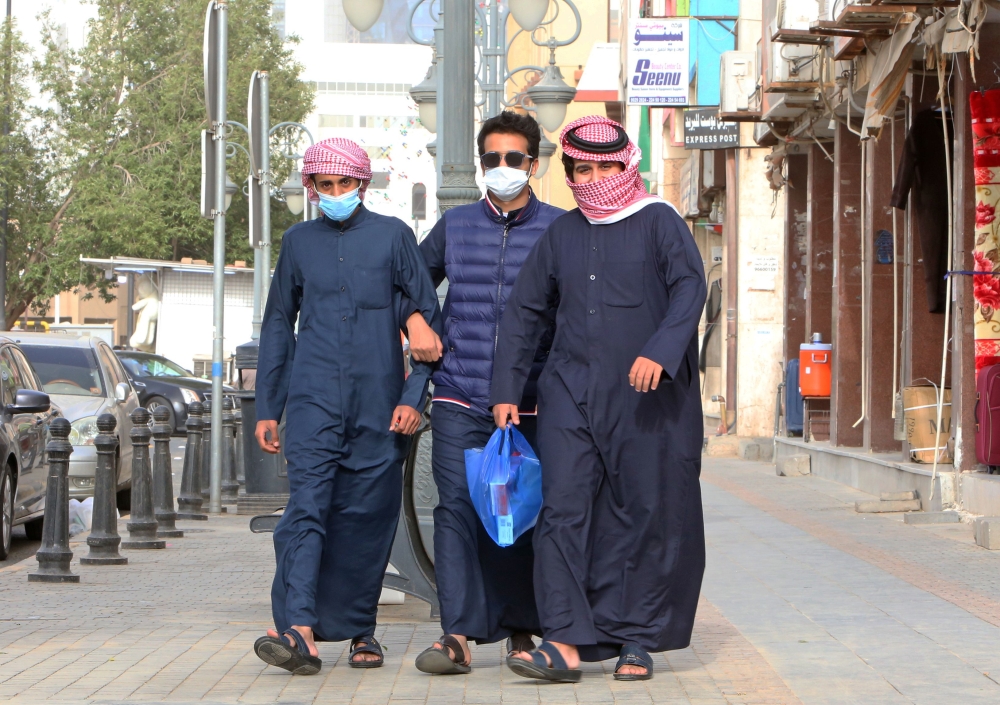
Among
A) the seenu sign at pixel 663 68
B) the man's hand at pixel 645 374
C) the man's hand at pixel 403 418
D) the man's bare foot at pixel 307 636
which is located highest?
the seenu sign at pixel 663 68

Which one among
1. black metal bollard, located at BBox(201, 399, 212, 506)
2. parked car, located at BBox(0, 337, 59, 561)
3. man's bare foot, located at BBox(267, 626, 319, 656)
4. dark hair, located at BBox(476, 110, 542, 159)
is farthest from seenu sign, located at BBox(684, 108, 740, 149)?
man's bare foot, located at BBox(267, 626, 319, 656)

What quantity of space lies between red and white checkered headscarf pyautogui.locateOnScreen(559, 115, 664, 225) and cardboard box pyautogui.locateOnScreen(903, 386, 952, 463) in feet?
27.9

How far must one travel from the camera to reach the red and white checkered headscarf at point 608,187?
5.92m

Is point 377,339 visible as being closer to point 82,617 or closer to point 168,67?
point 82,617

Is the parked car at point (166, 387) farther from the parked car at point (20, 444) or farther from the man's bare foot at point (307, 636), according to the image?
the man's bare foot at point (307, 636)

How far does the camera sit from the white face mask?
6020 millimetres

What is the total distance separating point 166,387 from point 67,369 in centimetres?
1428

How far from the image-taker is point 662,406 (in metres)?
5.85

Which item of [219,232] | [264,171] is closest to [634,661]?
[219,232]

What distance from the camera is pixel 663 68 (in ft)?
90.4

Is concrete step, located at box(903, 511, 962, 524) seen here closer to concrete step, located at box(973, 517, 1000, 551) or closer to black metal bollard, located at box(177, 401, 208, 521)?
concrete step, located at box(973, 517, 1000, 551)

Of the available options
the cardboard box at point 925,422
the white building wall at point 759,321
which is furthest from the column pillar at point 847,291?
the white building wall at point 759,321

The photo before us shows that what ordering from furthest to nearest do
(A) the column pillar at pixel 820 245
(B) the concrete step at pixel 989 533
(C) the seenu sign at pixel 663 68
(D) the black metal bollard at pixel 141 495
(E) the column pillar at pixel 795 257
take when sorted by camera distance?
(C) the seenu sign at pixel 663 68, (E) the column pillar at pixel 795 257, (A) the column pillar at pixel 820 245, (D) the black metal bollard at pixel 141 495, (B) the concrete step at pixel 989 533

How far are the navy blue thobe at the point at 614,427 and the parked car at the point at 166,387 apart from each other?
888 inches
